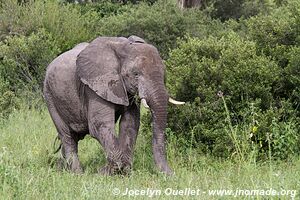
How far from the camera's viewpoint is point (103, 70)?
281 inches

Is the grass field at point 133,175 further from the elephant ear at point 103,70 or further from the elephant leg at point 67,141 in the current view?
the elephant ear at point 103,70

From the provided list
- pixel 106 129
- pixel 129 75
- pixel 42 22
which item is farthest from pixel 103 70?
pixel 42 22

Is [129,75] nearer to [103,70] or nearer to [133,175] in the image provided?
[103,70]

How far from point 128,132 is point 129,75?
2.31 feet

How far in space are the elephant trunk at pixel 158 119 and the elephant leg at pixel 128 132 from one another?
429mm

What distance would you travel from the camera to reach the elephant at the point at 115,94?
22.6 feet

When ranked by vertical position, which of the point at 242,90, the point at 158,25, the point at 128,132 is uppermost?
the point at 242,90

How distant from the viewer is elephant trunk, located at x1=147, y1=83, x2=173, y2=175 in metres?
6.83

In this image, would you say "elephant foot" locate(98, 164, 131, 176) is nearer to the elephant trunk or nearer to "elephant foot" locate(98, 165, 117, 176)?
"elephant foot" locate(98, 165, 117, 176)

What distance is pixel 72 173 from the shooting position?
282 inches

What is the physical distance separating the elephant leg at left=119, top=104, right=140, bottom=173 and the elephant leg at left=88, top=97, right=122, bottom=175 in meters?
0.12

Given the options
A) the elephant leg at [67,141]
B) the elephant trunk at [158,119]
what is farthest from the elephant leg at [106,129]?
the elephant leg at [67,141]

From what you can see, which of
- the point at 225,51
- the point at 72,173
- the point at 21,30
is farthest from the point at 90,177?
the point at 21,30

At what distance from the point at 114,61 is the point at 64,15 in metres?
9.15
